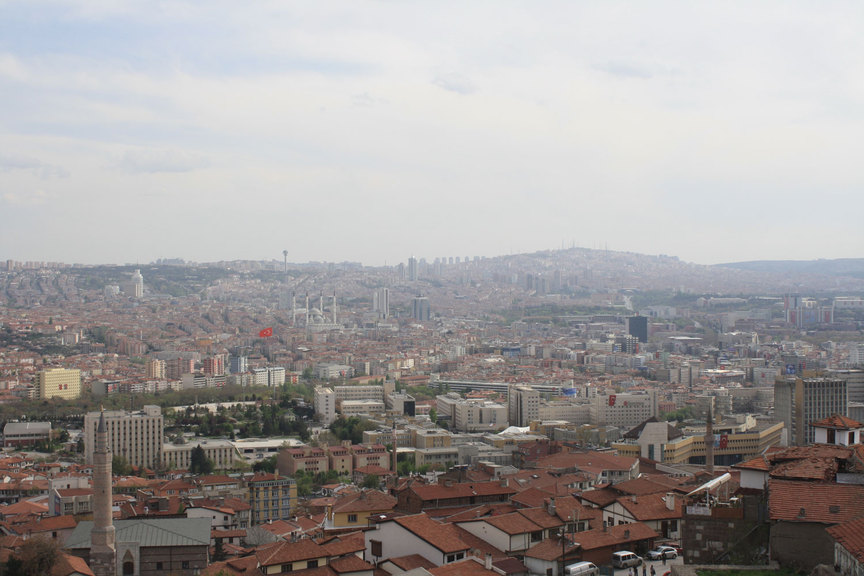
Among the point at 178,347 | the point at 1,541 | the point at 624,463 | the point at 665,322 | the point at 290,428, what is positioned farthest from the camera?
the point at 665,322

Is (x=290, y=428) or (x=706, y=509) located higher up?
(x=706, y=509)

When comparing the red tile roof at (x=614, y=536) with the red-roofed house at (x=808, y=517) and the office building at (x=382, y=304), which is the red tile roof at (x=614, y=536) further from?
the office building at (x=382, y=304)

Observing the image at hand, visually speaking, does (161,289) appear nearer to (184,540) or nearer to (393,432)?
(393,432)

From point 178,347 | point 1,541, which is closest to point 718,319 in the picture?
point 178,347

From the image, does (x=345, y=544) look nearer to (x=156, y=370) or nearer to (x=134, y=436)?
(x=134, y=436)

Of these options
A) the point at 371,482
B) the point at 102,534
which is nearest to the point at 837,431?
the point at 102,534

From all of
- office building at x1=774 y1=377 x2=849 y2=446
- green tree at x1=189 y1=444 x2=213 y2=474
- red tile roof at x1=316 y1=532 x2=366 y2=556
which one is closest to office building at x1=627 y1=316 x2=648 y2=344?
office building at x1=774 y1=377 x2=849 y2=446
